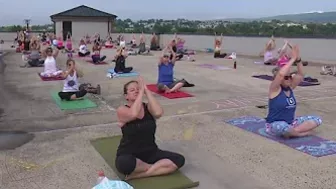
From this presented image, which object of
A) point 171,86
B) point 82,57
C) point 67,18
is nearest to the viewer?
point 171,86

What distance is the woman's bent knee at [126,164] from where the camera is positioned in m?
3.96

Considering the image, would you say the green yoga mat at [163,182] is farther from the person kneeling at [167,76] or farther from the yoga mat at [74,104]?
the person kneeling at [167,76]

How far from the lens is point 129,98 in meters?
4.12

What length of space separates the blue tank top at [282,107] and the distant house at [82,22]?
3224 centimetres

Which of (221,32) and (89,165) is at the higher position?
(221,32)

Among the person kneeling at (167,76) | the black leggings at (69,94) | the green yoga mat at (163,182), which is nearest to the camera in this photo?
the green yoga mat at (163,182)

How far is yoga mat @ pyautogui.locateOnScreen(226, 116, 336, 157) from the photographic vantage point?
505 centimetres

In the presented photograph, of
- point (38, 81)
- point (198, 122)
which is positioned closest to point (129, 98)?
point (198, 122)

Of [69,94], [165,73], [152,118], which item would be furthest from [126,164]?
[165,73]

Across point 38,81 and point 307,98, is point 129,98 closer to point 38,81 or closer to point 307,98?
point 307,98

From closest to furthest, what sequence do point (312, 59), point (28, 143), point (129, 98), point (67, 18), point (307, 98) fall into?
point (129, 98) < point (28, 143) < point (307, 98) < point (312, 59) < point (67, 18)

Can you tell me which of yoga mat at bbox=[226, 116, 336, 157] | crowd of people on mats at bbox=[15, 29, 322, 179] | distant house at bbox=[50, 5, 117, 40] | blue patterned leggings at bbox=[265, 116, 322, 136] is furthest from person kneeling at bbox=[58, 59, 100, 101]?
distant house at bbox=[50, 5, 117, 40]

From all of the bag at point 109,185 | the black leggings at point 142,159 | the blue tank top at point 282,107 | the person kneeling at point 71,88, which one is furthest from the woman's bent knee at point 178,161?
the person kneeling at point 71,88

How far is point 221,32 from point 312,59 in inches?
322
